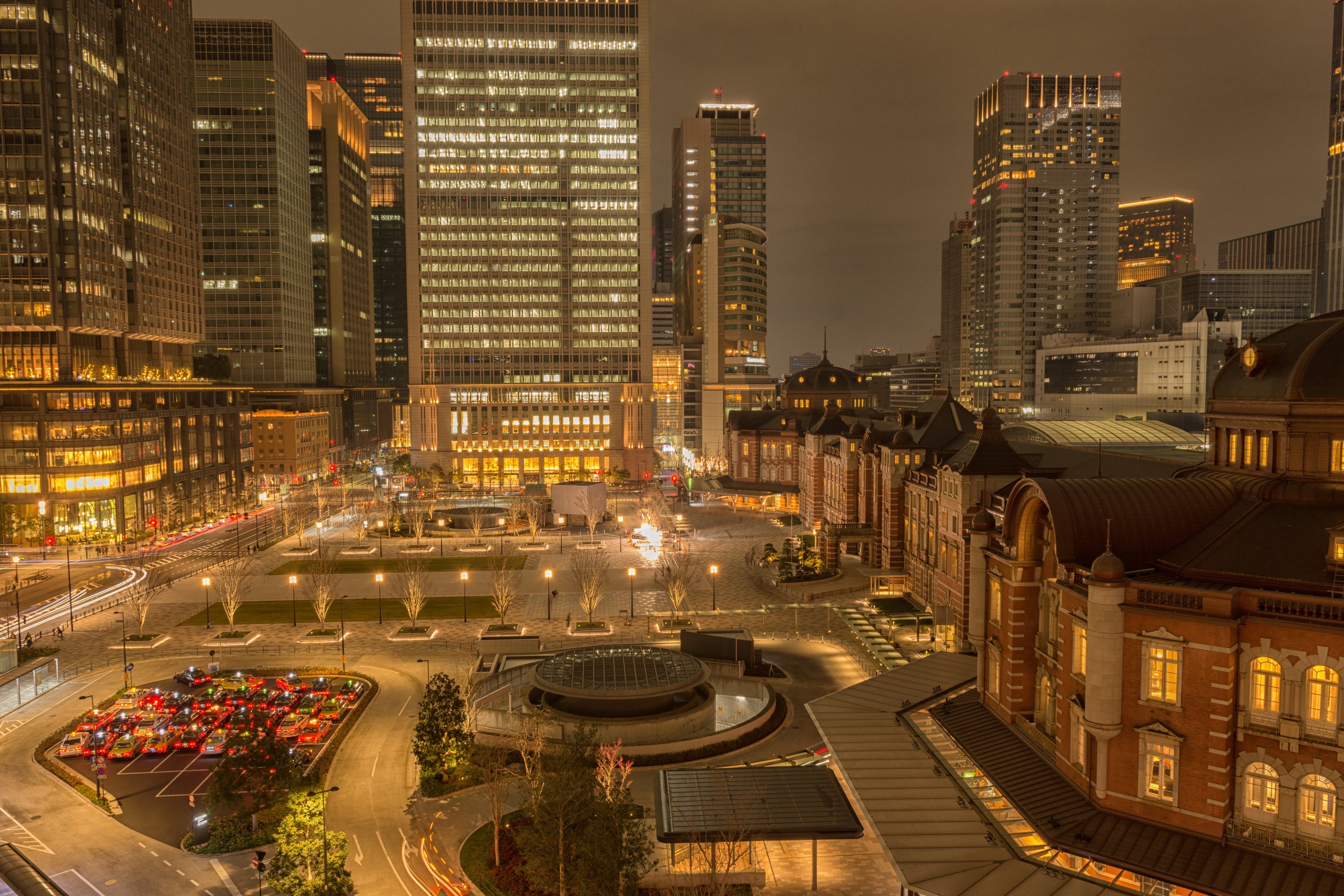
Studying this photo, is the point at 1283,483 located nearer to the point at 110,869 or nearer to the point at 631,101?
the point at 110,869

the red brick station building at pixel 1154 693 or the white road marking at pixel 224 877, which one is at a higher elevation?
the red brick station building at pixel 1154 693

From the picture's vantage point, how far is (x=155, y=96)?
456ft

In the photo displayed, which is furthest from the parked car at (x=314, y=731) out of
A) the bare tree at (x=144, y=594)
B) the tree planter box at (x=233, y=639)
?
the bare tree at (x=144, y=594)

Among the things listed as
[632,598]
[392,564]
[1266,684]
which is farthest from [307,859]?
[392,564]

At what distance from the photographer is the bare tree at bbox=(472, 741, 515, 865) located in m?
35.9

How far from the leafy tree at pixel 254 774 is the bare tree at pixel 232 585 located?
34.3 metres

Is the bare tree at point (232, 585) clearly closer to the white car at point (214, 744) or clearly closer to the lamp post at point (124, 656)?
the lamp post at point (124, 656)

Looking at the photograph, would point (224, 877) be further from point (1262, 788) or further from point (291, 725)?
point (1262, 788)

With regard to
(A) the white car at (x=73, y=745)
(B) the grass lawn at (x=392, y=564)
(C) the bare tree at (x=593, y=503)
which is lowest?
(A) the white car at (x=73, y=745)

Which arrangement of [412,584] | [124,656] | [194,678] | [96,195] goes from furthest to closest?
[96,195] → [412,584] → [124,656] → [194,678]

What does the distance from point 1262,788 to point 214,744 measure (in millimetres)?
50851

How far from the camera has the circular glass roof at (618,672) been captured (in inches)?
1849

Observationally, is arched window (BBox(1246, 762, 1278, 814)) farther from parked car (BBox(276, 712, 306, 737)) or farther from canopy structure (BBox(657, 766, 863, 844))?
parked car (BBox(276, 712, 306, 737))

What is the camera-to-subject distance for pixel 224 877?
34844 millimetres
